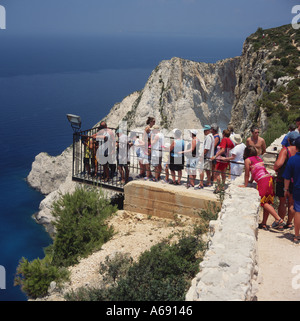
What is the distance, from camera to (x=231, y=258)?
16.8ft

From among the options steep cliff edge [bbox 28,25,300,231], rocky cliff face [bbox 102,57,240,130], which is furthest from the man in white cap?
rocky cliff face [bbox 102,57,240,130]

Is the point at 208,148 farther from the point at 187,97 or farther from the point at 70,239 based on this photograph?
the point at 187,97

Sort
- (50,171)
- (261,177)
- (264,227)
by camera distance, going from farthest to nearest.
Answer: (50,171) → (264,227) → (261,177)

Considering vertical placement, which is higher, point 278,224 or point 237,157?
point 237,157

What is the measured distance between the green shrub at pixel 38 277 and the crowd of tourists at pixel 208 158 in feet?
12.7

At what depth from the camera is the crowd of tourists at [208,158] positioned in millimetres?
7238

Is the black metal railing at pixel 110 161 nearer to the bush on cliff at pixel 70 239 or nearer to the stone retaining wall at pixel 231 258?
the bush on cliff at pixel 70 239

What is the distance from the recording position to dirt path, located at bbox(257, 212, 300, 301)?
5.45 metres

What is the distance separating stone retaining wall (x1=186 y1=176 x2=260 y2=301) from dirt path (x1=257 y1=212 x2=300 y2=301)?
1.22ft

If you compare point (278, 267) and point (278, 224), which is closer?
point (278, 267)

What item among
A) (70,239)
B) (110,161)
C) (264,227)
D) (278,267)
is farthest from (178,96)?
(278,267)

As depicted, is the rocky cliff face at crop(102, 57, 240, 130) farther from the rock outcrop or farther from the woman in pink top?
the woman in pink top

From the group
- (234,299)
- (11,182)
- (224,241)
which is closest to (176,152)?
(224,241)

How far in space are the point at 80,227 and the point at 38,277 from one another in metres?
1.70
